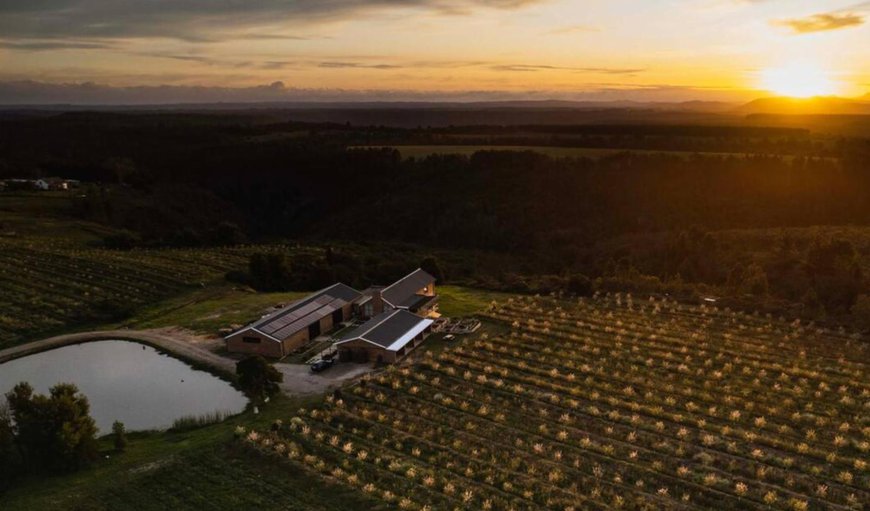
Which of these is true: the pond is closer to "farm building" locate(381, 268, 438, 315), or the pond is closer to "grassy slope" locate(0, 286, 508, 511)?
"grassy slope" locate(0, 286, 508, 511)

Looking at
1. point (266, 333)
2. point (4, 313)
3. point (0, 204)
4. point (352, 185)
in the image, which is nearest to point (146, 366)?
point (266, 333)

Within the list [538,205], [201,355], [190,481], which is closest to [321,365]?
[201,355]

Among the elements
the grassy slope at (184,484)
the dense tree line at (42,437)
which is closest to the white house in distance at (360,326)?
the grassy slope at (184,484)

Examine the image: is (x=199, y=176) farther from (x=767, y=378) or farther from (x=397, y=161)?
(x=767, y=378)

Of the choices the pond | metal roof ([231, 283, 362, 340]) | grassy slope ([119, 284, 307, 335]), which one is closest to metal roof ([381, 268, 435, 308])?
metal roof ([231, 283, 362, 340])

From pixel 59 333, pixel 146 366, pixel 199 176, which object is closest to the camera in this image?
pixel 146 366

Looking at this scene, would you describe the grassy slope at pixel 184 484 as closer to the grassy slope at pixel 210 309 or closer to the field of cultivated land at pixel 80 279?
the grassy slope at pixel 210 309
